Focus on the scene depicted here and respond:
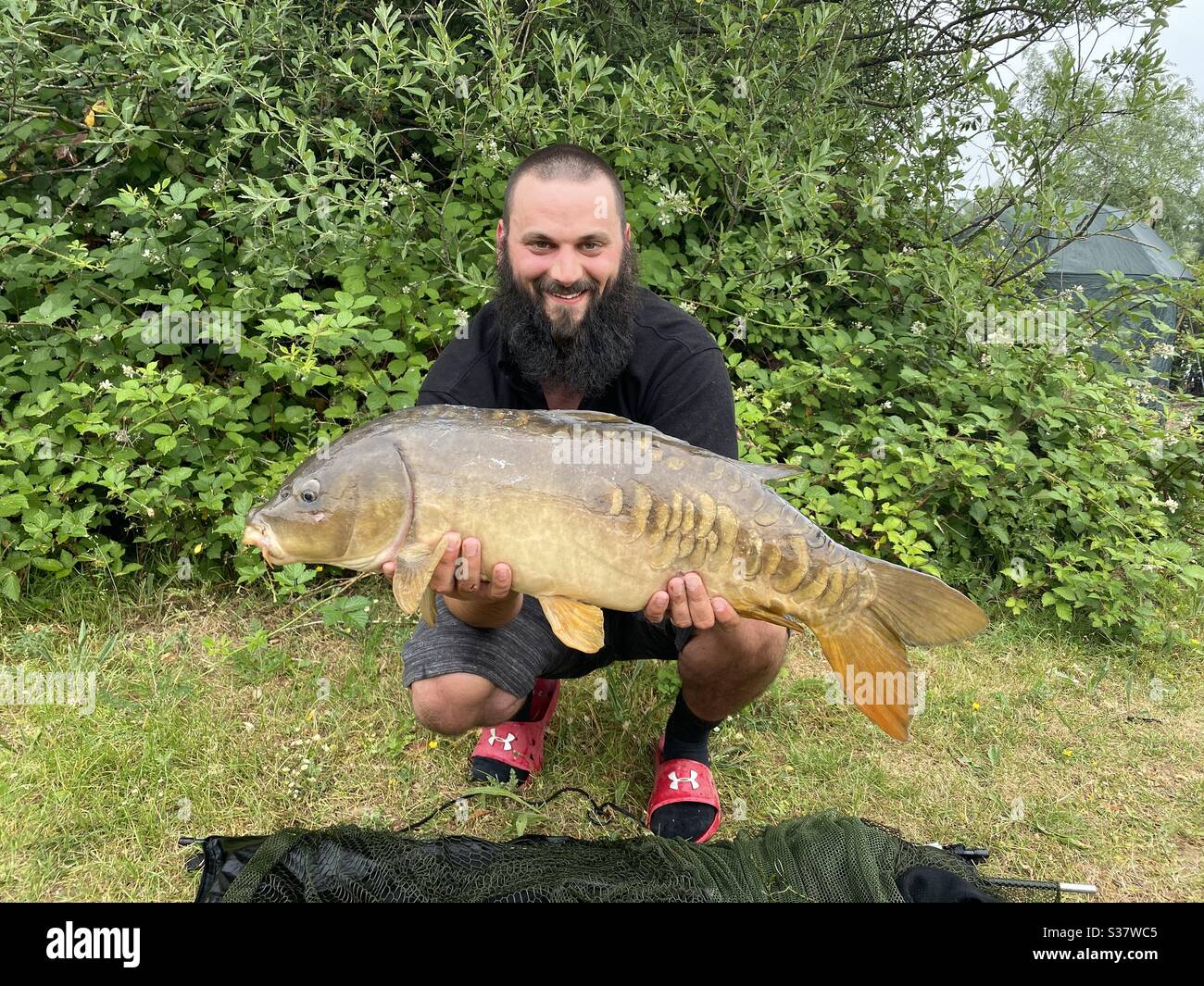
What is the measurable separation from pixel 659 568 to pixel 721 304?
6.43 feet

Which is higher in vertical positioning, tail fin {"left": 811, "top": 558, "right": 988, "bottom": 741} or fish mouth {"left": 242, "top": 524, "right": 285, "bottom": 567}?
fish mouth {"left": 242, "top": 524, "right": 285, "bottom": 567}

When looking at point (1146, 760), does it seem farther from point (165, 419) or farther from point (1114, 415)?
point (165, 419)

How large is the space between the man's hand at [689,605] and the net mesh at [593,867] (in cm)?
44

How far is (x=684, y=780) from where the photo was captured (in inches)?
82.4

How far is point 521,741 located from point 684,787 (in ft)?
1.38

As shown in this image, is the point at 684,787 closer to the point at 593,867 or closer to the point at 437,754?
the point at 593,867

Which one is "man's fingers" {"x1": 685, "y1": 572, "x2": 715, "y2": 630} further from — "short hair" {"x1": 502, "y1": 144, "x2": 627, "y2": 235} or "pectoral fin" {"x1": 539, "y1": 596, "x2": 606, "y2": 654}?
"short hair" {"x1": 502, "y1": 144, "x2": 627, "y2": 235}

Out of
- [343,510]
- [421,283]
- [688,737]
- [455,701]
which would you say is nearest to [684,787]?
[688,737]

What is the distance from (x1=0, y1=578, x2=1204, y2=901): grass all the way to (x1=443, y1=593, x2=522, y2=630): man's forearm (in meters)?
0.45

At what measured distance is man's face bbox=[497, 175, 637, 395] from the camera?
2.05 meters

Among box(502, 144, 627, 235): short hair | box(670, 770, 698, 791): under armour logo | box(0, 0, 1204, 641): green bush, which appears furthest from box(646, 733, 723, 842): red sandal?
box(502, 144, 627, 235): short hair

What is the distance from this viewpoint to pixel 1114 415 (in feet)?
11.0
